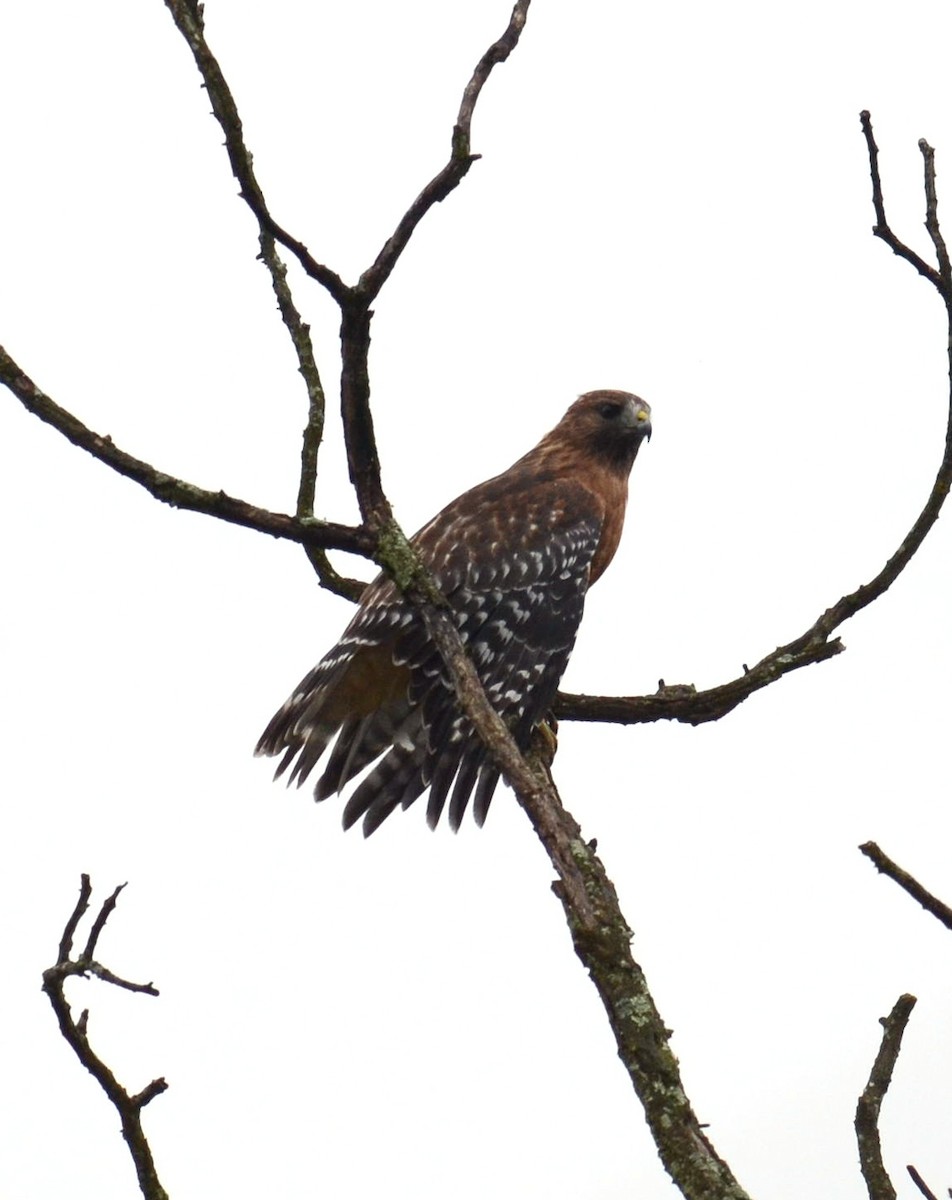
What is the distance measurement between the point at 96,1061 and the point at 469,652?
3.71 meters

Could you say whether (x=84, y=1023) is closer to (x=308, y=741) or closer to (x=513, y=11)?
(x=513, y=11)

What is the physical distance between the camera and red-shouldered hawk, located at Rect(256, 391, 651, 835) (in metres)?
6.07

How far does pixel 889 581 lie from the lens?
531 cm

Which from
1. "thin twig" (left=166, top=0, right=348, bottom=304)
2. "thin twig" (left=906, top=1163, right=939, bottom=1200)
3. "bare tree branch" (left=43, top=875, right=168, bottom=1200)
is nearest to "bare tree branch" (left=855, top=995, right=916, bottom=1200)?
"thin twig" (left=906, top=1163, right=939, bottom=1200)

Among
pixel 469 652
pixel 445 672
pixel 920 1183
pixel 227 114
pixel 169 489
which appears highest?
pixel 469 652

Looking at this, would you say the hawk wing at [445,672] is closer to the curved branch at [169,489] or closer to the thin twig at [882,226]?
the curved branch at [169,489]

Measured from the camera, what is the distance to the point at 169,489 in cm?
401

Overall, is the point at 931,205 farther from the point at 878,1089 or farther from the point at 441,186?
Answer: the point at 878,1089

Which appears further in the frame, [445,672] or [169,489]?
[445,672]

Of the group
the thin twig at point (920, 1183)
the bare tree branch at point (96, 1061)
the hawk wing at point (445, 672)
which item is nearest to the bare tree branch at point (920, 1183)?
the thin twig at point (920, 1183)

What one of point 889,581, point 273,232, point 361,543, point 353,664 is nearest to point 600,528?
point 353,664

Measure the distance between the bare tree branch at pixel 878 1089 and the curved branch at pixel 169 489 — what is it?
173cm

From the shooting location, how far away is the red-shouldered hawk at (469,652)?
6.07 m

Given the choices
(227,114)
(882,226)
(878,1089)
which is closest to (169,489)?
(227,114)
